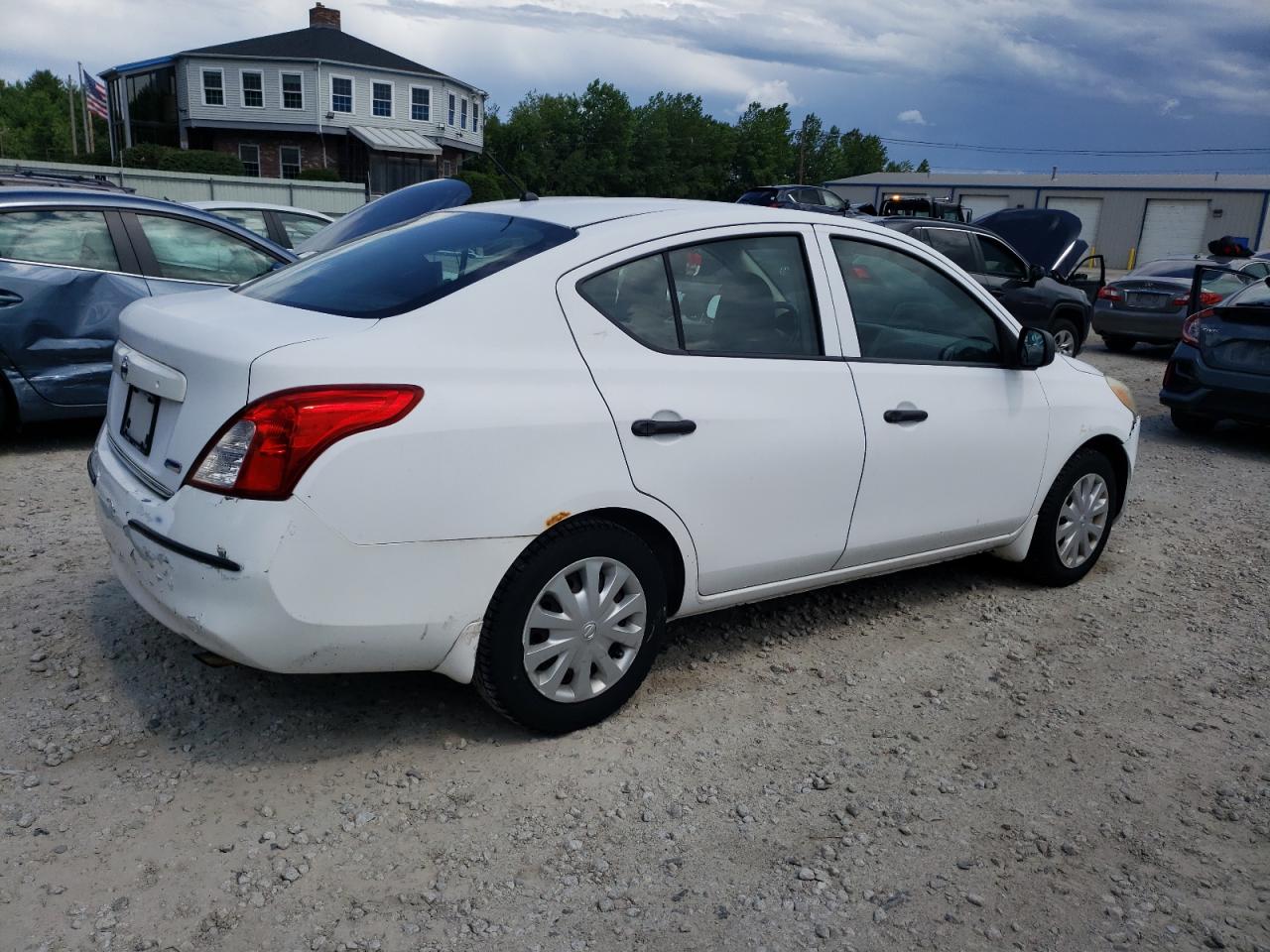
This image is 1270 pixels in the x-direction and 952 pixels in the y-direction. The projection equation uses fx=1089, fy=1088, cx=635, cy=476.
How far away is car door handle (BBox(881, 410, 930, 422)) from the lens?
4.06 m

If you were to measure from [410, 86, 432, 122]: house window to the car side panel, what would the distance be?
46159 millimetres

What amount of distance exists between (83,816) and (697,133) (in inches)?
3210

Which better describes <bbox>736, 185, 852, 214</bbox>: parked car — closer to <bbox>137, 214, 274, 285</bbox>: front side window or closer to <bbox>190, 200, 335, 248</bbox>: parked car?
<bbox>190, 200, 335, 248</bbox>: parked car

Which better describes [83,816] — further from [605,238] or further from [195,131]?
[195,131]

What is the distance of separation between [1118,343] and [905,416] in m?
13.7

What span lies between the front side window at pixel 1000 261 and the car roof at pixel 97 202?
803cm

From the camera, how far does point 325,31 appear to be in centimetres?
4978

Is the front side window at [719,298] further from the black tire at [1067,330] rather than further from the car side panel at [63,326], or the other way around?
the black tire at [1067,330]

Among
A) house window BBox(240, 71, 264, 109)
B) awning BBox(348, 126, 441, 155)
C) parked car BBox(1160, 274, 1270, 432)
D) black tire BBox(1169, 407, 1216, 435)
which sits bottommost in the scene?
black tire BBox(1169, 407, 1216, 435)

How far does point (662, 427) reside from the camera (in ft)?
11.2

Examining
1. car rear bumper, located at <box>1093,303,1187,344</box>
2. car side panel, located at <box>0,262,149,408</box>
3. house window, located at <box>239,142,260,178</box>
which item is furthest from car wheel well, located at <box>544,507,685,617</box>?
house window, located at <box>239,142,260,178</box>

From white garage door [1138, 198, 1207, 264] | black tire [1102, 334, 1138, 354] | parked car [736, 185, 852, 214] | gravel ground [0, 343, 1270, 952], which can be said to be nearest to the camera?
gravel ground [0, 343, 1270, 952]

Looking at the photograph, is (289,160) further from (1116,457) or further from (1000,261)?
(1116,457)

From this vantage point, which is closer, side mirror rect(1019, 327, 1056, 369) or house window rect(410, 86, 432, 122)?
side mirror rect(1019, 327, 1056, 369)
